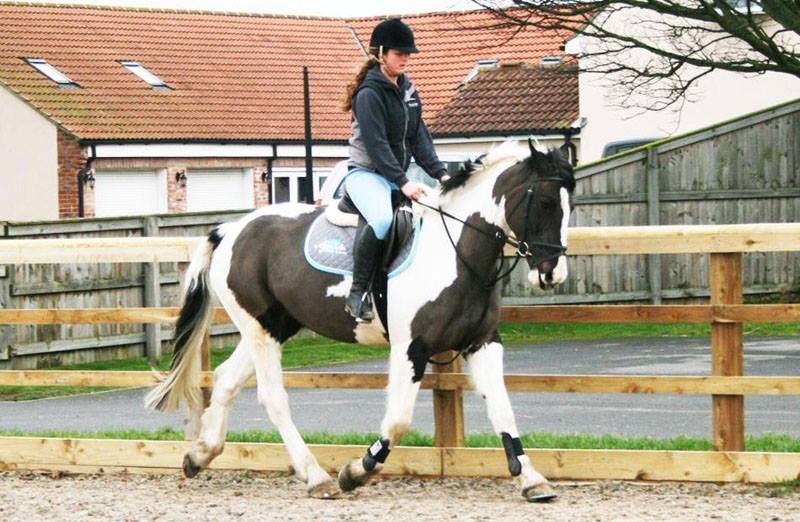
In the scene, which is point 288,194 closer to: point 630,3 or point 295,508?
point 630,3

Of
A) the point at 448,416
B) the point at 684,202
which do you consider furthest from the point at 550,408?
the point at 684,202


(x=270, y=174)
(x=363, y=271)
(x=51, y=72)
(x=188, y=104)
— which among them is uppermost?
(x=51, y=72)

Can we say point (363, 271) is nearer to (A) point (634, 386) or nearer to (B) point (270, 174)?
(A) point (634, 386)

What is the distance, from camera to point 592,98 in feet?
116

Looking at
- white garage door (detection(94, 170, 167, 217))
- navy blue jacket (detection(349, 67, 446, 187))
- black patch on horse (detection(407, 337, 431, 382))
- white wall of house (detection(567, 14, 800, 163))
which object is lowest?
black patch on horse (detection(407, 337, 431, 382))

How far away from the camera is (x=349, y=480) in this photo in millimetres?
9531

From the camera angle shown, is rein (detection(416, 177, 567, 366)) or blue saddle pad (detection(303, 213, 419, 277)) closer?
rein (detection(416, 177, 567, 366))

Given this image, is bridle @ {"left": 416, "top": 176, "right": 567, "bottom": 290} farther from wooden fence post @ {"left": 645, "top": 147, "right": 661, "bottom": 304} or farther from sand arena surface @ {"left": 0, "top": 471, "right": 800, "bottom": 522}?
wooden fence post @ {"left": 645, "top": 147, "right": 661, "bottom": 304}

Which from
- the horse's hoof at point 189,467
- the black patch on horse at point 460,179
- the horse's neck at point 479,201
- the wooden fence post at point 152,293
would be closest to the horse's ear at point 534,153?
the horse's neck at point 479,201

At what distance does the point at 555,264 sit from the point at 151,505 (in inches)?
106

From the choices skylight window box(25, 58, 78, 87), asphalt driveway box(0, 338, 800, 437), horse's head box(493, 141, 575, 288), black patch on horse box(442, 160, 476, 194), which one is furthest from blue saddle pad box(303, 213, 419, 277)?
skylight window box(25, 58, 78, 87)

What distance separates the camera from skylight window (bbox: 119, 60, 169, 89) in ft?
131

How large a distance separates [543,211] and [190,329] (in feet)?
8.62

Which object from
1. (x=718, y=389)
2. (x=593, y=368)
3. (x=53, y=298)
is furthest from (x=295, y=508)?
(x=53, y=298)
